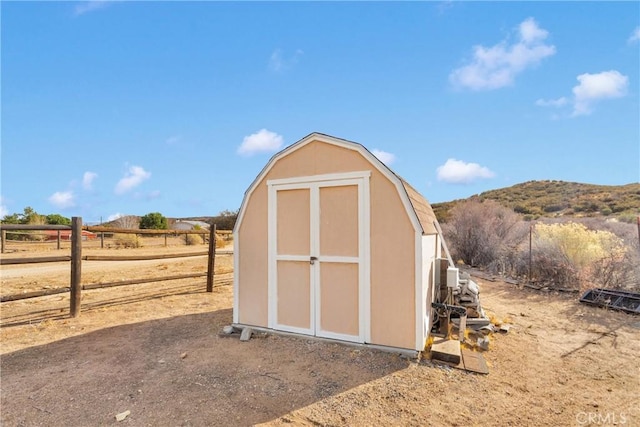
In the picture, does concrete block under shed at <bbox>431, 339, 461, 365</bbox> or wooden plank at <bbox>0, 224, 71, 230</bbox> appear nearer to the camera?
concrete block under shed at <bbox>431, 339, 461, 365</bbox>

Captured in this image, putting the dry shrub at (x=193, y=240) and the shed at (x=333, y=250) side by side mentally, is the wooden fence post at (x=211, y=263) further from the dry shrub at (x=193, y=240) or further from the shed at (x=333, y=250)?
the dry shrub at (x=193, y=240)

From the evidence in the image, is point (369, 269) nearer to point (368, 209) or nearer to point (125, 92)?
point (368, 209)

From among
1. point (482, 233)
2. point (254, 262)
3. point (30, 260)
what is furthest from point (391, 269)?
point (482, 233)

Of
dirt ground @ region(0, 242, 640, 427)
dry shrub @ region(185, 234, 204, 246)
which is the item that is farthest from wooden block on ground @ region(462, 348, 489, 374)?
dry shrub @ region(185, 234, 204, 246)

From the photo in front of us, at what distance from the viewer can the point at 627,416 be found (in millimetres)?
2725

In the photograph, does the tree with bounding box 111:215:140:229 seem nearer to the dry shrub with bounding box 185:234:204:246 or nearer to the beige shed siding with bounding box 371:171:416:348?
the dry shrub with bounding box 185:234:204:246

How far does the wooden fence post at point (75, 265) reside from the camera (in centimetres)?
538

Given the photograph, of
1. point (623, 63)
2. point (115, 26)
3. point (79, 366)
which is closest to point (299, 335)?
point (79, 366)

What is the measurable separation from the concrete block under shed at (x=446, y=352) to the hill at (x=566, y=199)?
15.0m

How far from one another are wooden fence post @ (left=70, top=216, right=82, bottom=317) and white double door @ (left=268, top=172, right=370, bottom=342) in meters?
3.62

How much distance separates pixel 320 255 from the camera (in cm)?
431

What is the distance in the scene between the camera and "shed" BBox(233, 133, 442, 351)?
12.7ft

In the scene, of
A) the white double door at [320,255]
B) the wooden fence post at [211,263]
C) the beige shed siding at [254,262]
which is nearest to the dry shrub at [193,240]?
the wooden fence post at [211,263]

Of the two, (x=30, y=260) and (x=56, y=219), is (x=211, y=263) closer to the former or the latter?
(x=30, y=260)
